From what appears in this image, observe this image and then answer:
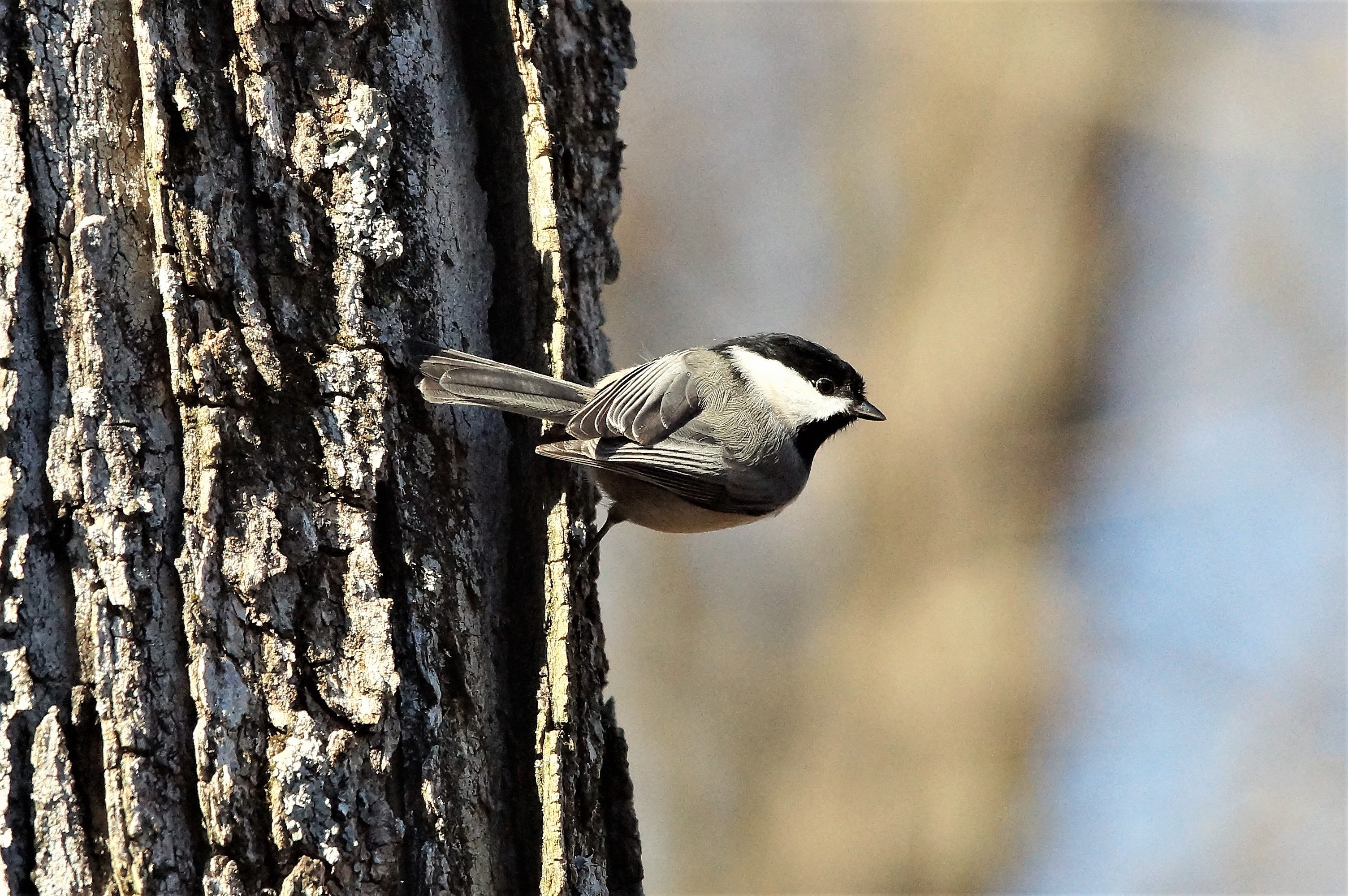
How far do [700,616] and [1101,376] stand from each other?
265 centimetres

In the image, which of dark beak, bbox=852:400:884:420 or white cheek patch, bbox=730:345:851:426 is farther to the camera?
dark beak, bbox=852:400:884:420

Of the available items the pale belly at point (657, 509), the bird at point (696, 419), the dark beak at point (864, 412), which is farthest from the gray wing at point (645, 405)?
the dark beak at point (864, 412)

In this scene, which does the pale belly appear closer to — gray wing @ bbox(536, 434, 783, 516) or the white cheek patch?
gray wing @ bbox(536, 434, 783, 516)

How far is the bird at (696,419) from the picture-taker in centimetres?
228

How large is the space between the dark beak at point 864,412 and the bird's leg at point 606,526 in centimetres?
76

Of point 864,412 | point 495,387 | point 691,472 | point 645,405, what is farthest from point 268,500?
point 864,412

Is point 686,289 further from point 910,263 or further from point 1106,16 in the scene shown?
point 1106,16

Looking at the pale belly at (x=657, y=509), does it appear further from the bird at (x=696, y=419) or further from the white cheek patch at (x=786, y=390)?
the white cheek patch at (x=786, y=390)

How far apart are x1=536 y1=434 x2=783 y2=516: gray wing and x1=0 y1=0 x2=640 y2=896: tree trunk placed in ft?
0.96

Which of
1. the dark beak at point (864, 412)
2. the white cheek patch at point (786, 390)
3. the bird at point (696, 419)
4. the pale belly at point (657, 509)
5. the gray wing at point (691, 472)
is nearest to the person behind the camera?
the bird at point (696, 419)

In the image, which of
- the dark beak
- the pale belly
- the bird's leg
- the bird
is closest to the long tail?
the bird

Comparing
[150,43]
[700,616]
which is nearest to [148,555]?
[150,43]

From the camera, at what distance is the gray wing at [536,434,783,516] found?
99.0 inches

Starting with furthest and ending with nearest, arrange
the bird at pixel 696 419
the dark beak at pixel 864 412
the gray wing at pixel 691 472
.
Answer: the dark beak at pixel 864 412
the gray wing at pixel 691 472
the bird at pixel 696 419
